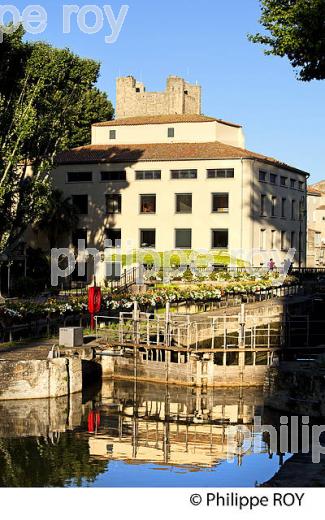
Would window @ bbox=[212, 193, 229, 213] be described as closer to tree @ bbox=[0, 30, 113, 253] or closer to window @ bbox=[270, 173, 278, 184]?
window @ bbox=[270, 173, 278, 184]

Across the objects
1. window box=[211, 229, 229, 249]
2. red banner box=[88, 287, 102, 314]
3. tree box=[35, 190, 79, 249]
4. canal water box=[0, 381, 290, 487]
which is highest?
tree box=[35, 190, 79, 249]

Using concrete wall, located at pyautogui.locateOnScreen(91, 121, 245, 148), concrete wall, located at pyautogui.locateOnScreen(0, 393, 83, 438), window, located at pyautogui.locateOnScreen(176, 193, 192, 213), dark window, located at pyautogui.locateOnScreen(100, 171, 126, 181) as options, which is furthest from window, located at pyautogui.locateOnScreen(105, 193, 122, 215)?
concrete wall, located at pyautogui.locateOnScreen(0, 393, 83, 438)

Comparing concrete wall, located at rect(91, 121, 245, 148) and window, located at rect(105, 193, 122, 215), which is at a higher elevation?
concrete wall, located at rect(91, 121, 245, 148)

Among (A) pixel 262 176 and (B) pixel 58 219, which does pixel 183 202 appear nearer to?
(A) pixel 262 176

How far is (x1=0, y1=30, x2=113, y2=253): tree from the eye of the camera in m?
49.6

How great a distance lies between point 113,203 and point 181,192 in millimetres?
6386

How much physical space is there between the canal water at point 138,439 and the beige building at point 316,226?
73448mm

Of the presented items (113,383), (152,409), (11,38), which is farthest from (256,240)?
(152,409)

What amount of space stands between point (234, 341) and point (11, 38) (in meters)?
21.5

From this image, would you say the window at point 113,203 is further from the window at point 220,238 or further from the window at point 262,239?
the window at point 262,239

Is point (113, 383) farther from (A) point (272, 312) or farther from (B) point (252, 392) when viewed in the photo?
(A) point (272, 312)

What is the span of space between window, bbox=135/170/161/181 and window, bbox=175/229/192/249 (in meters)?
4.93

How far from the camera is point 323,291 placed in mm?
65812

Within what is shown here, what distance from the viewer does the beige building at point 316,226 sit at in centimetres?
10869
